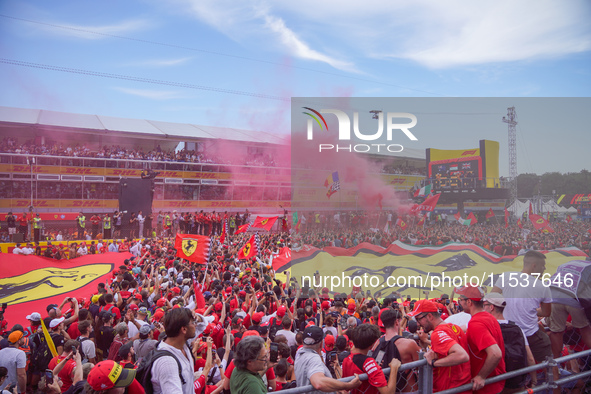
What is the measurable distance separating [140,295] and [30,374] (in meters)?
2.23

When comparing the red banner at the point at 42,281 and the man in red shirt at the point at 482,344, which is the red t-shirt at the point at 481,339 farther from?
the red banner at the point at 42,281

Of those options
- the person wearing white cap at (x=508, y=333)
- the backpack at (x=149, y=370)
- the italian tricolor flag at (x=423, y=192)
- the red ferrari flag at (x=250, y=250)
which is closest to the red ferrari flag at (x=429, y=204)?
the italian tricolor flag at (x=423, y=192)

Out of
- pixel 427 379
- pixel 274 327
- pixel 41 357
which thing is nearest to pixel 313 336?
pixel 427 379

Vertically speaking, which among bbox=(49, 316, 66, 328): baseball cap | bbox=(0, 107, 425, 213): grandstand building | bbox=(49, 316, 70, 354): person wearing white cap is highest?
bbox=(0, 107, 425, 213): grandstand building

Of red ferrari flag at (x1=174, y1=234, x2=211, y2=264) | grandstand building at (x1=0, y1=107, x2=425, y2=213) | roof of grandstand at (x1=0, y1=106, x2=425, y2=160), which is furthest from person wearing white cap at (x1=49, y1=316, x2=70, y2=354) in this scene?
roof of grandstand at (x1=0, y1=106, x2=425, y2=160)

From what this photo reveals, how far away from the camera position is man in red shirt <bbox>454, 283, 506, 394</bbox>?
10.4 ft

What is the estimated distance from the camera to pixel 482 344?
3.21m

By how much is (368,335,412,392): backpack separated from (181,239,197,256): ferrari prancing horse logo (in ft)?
25.1

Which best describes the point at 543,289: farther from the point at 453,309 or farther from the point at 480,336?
the point at 453,309

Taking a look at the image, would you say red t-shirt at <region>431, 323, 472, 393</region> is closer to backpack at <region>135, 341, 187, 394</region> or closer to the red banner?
backpack at <region>135, 341, 187, 394</region>

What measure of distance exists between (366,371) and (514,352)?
5.20 ft

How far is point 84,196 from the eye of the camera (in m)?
31.5

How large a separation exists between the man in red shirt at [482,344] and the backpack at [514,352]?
0.68 feet

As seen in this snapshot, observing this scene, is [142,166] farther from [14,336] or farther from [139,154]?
[14,336]
